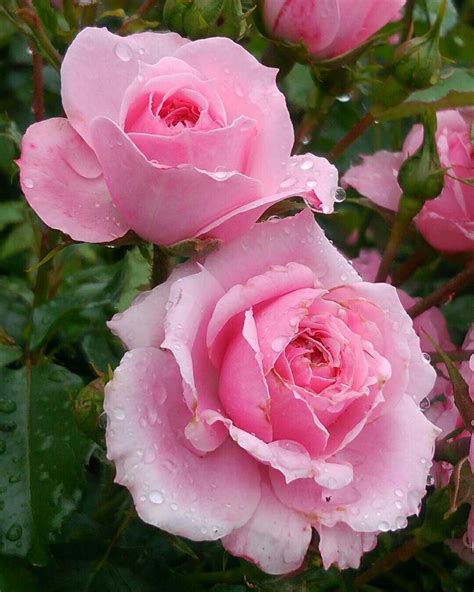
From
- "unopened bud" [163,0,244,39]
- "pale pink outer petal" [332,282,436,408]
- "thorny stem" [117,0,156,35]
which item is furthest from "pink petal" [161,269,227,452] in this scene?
"thorny stem" [117,0,156,35]

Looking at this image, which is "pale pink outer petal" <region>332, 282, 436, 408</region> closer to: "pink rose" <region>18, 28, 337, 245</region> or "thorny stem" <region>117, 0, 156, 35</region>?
"pink rose" <region>18, 28, 337, 245</region>

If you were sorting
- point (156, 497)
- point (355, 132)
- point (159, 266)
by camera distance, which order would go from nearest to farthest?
1. point (156, 497)
2. point (159, 266)
3. point (355, 132)

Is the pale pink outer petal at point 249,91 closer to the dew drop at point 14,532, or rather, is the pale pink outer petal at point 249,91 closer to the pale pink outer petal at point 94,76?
the pale pink outer petal at point 94,76

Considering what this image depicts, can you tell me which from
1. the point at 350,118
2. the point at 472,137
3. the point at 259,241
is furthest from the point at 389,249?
the point at 350,118

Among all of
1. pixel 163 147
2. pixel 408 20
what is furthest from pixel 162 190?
pixel 408 20

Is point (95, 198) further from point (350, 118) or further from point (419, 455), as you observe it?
point (350, 118)

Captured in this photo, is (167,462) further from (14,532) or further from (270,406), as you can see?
(14,532)
